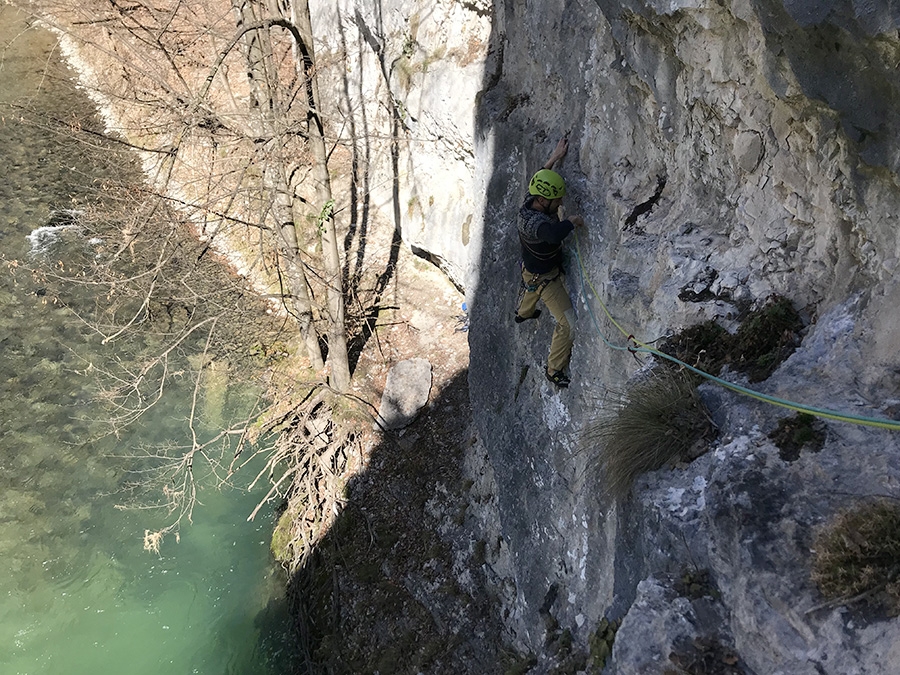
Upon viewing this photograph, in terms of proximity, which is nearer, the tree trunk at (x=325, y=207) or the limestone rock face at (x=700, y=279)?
the limestone rock face at (x=700, y=279)

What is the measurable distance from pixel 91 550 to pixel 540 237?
8277mm

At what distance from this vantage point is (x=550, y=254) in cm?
521

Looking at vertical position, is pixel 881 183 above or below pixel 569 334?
above

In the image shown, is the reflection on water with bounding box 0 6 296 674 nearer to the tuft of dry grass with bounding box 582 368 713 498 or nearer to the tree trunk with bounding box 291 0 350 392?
the tree trunk with bounding box 291 0 350 392

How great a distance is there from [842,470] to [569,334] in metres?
2.93

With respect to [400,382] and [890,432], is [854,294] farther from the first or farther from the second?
[400,382]

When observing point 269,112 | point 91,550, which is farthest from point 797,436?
point 91,550

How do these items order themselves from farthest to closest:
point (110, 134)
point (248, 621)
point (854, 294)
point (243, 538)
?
1. point (110, 134)
2. point (243, 538)
3. point (248, 621)
4. point (854, 294)

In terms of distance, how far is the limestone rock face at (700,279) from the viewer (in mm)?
2576

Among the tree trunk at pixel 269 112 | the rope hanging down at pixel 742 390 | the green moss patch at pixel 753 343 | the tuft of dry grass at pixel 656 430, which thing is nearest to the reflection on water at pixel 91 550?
the tree trunk at pixel 269 112

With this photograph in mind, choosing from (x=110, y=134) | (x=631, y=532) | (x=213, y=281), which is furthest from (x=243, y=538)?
(x=110, y=134)

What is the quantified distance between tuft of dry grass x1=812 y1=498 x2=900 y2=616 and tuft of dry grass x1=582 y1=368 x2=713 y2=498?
79 centimetres

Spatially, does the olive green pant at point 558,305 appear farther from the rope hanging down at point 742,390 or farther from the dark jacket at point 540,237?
the rope hanging down at point 742,390

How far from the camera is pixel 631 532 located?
346 cm
